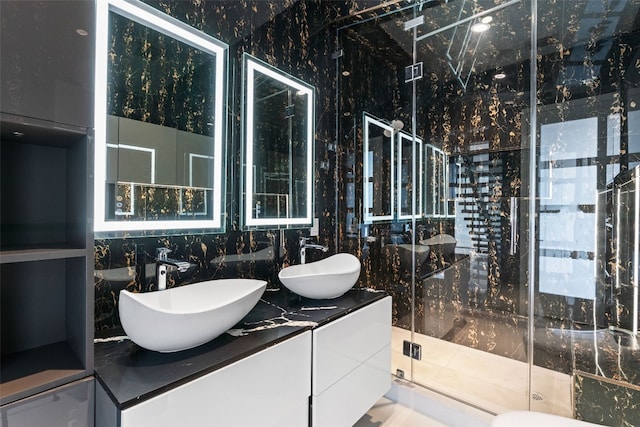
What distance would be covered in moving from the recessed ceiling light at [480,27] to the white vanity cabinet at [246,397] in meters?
2.47

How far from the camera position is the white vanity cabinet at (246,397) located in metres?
0.86

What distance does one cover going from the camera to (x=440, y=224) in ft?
8.11

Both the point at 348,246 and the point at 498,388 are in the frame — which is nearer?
the point at 498,388

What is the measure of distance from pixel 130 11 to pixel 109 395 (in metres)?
1.55

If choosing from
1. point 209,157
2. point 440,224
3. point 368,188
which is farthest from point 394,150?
point 209,157

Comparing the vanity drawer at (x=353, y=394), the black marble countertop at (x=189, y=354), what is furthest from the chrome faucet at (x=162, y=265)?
the vanity drawer at (x=353, y=394)

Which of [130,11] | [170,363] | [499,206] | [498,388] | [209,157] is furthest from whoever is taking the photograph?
[499,206]

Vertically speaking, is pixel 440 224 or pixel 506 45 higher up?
pixel 506 45

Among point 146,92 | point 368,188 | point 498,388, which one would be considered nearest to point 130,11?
point 146,92

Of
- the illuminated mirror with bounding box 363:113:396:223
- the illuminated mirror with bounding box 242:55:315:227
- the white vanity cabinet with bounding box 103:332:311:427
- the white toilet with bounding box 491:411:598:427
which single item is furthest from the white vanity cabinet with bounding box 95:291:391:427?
the illuminated mirror with bounding box 363:113:396:223

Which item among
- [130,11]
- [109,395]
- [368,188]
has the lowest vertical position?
[109,395]

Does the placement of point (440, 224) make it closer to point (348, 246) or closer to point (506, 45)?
point (348, 246)

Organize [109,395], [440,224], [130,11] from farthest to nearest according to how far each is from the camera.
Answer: [440,224] → [130,11] → [109,395]

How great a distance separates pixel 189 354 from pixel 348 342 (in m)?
0.79
